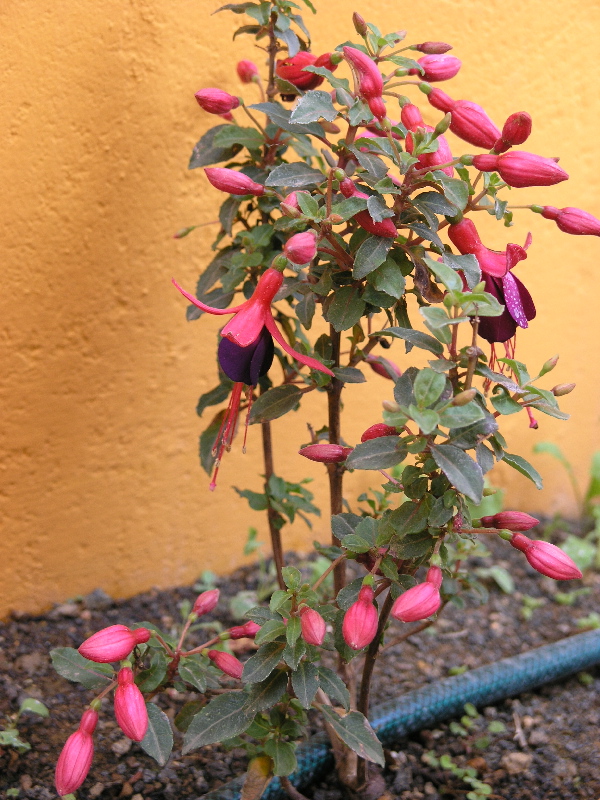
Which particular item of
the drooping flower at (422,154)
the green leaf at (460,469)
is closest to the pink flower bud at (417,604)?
the green leaf at (460,469)

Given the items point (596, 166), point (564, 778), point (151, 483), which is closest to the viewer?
point (564, 778)

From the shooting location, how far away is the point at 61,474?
148 centimetres

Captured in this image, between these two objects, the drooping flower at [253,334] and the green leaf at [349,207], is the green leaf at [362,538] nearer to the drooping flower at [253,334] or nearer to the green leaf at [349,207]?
the drooping flower at [253,334]

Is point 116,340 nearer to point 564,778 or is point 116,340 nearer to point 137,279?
point 137,279

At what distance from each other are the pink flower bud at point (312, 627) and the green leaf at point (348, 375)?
0.29 m

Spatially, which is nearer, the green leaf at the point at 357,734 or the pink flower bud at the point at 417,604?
the pink flower bud at the point at 417,604

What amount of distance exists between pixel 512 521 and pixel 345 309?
0.31m

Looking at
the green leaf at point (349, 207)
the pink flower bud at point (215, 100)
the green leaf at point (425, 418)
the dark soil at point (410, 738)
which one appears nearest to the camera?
the green leaf at point (425, 418)

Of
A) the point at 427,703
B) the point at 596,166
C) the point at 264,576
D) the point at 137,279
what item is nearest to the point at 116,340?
the point at 137,279

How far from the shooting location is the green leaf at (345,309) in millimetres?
926

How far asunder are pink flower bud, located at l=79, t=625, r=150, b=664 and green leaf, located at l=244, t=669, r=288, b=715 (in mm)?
154

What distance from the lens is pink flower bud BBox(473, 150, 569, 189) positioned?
2.72ft

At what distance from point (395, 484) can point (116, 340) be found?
0.74m

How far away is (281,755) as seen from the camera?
3.31ft
